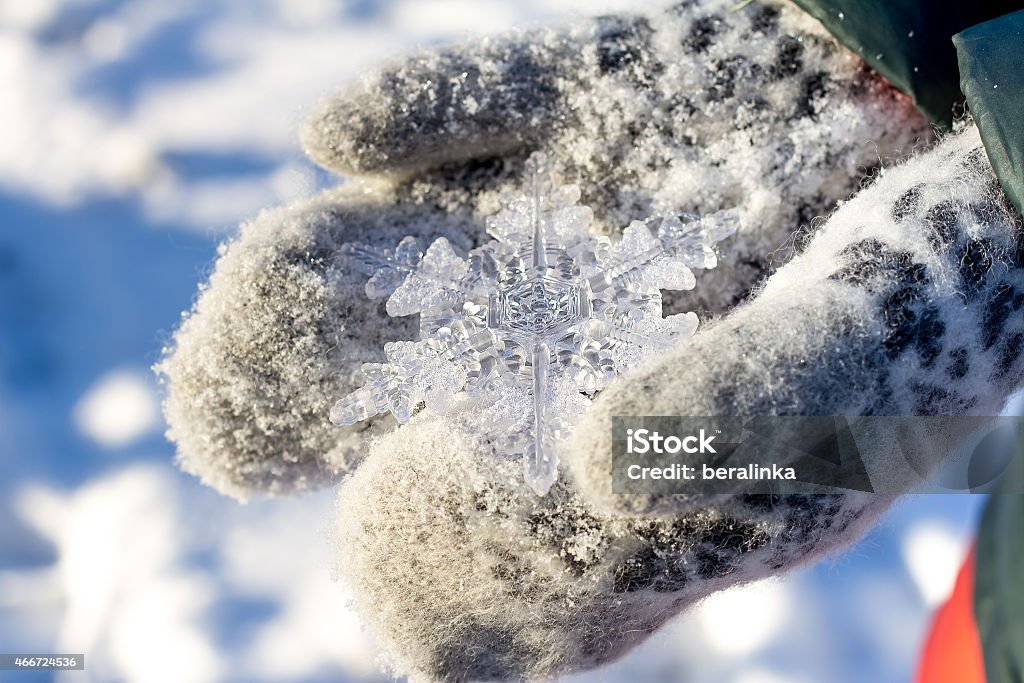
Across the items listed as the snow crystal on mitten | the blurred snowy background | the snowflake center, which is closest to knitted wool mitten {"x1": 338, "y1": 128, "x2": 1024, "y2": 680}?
the snow crystal on mitten

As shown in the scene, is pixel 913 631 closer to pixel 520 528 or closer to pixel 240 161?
pixel 520 528

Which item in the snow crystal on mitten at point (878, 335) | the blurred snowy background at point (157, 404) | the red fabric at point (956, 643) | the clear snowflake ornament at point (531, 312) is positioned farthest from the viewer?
the blurred snowy background at point (157, 404)

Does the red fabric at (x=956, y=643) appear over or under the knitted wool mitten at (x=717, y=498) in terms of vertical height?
under

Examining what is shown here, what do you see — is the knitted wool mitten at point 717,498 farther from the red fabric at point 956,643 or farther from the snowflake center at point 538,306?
the red fabric at point 956,643

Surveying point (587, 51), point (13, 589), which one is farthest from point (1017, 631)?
point (13, 589)

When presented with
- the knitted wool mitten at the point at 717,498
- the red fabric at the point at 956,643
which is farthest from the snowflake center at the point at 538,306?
the red fabric at the point at 956,643

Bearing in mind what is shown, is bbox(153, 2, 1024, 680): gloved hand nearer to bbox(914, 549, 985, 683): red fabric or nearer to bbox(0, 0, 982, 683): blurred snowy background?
bbox(0, 0, 982, 683): blurred snowy background
